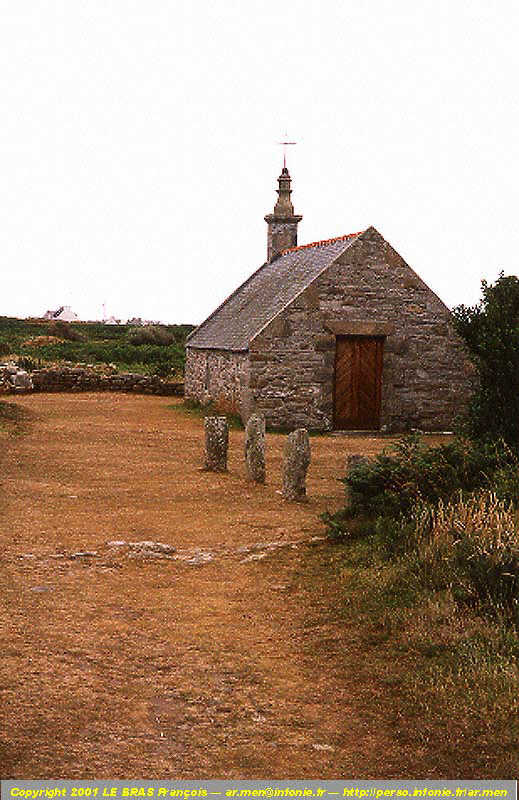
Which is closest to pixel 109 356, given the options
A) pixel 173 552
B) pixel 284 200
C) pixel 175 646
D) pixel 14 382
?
pixel 14 382

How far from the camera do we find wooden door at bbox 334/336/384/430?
65.6 feet

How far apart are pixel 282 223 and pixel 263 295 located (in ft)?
13.9

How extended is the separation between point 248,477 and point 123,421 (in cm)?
909

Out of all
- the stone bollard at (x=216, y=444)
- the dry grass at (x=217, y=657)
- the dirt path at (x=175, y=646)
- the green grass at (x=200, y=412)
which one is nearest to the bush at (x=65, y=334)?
the green grass at (x=200, y=412)

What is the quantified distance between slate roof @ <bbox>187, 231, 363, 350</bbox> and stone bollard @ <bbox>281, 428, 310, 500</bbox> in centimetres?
789

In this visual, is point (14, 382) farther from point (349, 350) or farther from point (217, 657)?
point (217, 657)

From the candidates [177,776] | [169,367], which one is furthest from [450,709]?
[169,367]

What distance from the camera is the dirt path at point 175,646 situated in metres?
4.65

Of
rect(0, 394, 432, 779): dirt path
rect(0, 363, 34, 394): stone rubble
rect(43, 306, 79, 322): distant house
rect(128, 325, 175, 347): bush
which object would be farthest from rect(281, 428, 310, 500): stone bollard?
rect(43, 306, 79, 322): distant house

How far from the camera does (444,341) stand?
2080 centimetres

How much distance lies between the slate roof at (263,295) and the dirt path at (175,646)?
883cm

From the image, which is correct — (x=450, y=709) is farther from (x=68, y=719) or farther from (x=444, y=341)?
(x=444, y=341)

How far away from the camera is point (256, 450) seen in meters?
12.7

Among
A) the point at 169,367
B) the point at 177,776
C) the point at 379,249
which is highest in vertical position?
the point at 379,249
